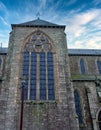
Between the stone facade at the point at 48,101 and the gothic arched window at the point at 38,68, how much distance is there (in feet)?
1.55

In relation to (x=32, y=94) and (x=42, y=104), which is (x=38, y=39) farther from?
(x=42, y=104)

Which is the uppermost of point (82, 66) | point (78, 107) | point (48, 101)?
point (82, 66)

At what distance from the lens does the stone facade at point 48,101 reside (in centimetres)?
1492

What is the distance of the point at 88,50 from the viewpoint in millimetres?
28578

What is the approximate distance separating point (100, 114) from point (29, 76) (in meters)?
8.86

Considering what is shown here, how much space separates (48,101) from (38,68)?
4.09m

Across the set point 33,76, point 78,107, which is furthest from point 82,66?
point 33,76

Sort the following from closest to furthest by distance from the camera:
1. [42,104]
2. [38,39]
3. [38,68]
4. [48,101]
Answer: [42,104], [48,101], [38,68], [38,39]

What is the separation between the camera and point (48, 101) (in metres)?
16.0

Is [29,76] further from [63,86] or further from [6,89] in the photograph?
[63,86]

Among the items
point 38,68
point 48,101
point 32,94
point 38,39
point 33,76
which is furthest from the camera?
point 38,39

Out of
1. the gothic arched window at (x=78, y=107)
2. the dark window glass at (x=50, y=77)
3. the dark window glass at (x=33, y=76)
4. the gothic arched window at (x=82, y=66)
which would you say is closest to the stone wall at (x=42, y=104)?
the dark window glass at (x=50, y=77)

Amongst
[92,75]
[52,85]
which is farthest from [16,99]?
[92,75]

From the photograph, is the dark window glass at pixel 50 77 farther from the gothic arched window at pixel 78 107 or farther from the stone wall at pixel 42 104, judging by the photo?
the gothic arched window at pixel 78 107
